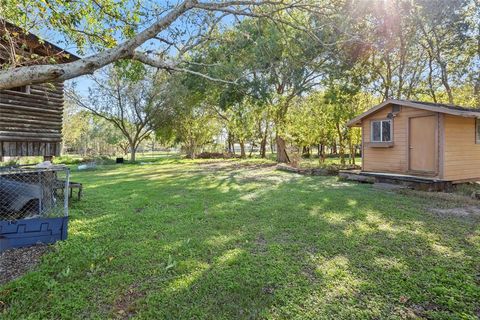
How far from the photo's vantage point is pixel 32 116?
20.3ft

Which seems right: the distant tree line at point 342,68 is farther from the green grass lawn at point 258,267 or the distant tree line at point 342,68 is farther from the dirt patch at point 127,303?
the dirt patch at point 127,303

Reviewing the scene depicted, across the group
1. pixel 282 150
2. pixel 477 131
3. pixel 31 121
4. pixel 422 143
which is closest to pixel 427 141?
pixel 422 143

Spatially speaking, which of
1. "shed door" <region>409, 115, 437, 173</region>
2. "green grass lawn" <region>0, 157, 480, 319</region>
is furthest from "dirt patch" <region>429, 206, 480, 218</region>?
"shed door" <region>409, 115, 437, 173</region>

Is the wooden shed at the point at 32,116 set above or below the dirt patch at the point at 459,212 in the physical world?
above

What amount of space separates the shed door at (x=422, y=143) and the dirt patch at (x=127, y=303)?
865cm

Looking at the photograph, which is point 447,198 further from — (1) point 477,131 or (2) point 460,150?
(1) point 477,131

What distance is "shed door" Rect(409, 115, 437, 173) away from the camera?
8016mm

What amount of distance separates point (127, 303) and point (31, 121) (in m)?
5.72

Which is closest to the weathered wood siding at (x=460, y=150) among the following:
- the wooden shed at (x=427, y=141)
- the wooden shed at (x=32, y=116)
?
the wooden shed at (x=427, y=141)

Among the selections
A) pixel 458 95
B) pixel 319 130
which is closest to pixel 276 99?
pixel 319 130

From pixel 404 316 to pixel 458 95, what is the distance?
19.0m

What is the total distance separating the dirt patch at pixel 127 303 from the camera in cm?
229

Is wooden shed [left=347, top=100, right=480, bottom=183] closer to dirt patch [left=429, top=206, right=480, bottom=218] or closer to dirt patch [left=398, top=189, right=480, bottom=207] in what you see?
dirt patch [left=398, top=189, right=480, bottom=207]

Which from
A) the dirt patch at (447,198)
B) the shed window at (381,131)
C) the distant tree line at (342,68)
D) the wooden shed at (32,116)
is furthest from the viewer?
the distant tree line at (342,68)
